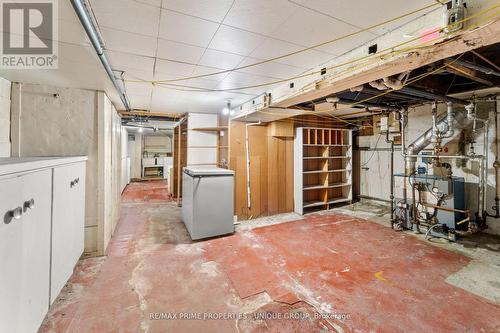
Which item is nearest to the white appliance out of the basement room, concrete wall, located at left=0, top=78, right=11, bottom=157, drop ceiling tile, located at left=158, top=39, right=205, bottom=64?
the basement room

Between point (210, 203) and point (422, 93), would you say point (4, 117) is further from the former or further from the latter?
point (422, 93)

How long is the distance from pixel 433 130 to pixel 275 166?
2851mm

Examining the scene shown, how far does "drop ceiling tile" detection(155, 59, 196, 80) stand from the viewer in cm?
228

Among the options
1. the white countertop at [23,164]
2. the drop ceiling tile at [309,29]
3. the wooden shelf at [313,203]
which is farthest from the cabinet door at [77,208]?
the wooden shelf at [313,203]

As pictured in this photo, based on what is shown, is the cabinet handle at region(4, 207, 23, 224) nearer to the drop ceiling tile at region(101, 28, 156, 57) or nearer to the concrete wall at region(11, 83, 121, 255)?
the drop ceiling tile at region(101, 28, 156, 57)

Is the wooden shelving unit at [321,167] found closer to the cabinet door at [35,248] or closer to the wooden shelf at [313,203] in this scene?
the wooden shelf at [313,203]

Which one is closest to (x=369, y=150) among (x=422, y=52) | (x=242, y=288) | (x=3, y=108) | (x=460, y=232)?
(x=460, y=232)

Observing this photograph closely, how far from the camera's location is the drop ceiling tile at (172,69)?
7.47 ft

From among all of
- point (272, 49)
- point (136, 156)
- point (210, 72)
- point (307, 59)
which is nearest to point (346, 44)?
point (307, 59)

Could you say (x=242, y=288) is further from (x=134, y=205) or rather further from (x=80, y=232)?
(x=134, y=205)

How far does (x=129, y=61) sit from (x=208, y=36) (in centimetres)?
102

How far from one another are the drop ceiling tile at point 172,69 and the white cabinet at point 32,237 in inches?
51.5

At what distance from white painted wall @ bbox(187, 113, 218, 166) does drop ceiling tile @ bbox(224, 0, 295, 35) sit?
352cm

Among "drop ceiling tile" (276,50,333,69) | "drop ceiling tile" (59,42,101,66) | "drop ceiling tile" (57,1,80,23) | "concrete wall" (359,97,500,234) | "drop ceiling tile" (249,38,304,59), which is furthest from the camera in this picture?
"concrete wall" (359,97,500,234)
